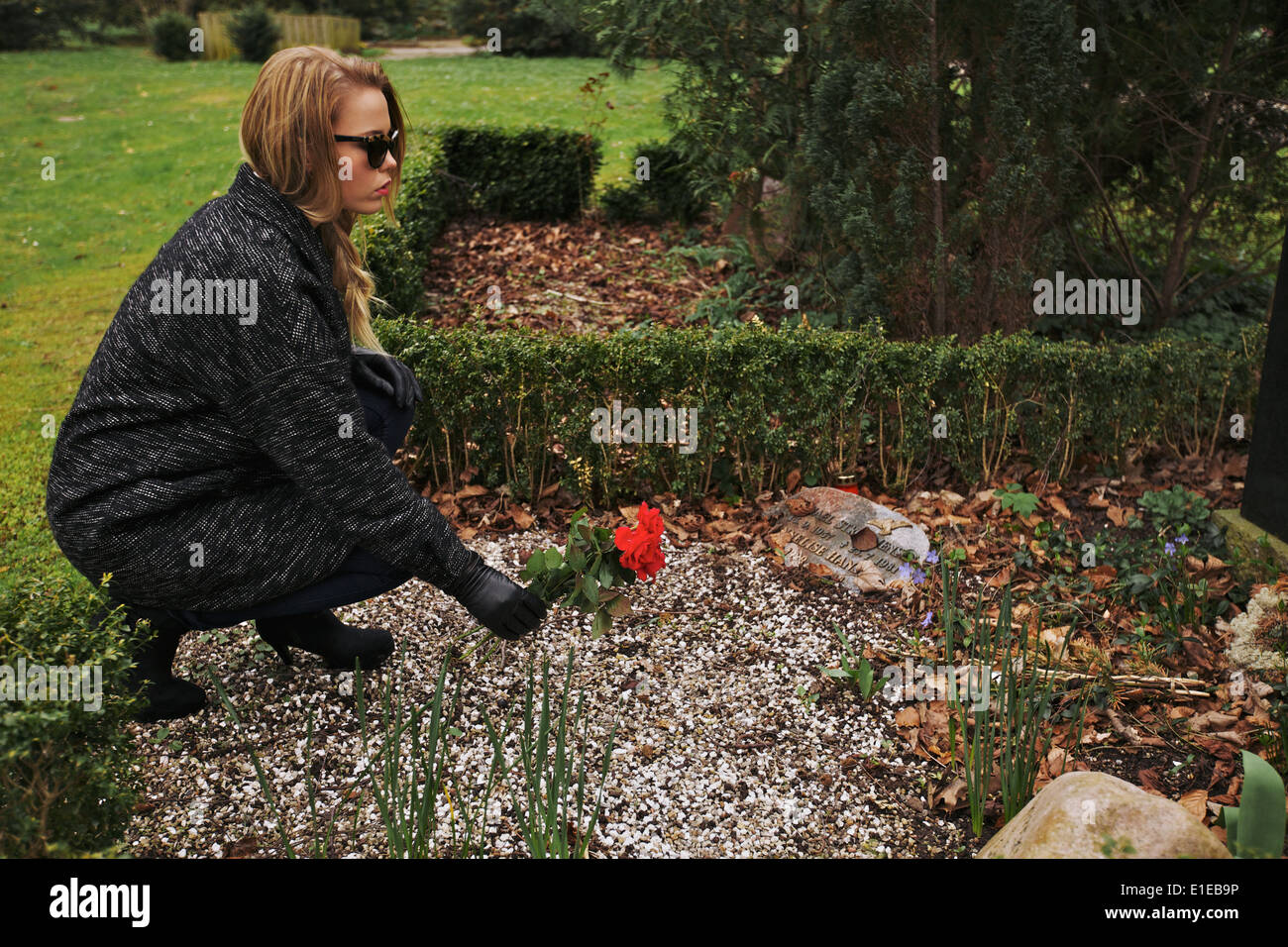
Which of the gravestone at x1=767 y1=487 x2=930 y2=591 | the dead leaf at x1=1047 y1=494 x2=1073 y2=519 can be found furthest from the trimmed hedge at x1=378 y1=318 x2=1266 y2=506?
the gravestone at x1=767 y1=487 x2=930 y2=591

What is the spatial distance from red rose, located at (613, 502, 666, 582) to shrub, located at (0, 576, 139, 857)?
118 centimetres

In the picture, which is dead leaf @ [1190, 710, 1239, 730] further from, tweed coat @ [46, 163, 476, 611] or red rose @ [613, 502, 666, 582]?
tweed coat @ [46, 163, 476, 611]

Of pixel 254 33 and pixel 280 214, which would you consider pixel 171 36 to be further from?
pixel 280 214

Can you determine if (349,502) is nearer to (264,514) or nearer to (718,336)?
(264,514)

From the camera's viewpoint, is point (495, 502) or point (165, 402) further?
point (495, 502)

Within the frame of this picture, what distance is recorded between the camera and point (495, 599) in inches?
103

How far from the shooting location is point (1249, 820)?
1.98 metres

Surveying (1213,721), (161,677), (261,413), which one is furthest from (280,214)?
(1213,721)

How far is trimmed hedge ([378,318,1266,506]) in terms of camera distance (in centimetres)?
432

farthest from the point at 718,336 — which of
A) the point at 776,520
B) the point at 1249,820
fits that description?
the point at 1249,820

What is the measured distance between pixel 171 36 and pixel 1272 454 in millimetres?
20588

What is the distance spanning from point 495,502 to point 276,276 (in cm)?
216

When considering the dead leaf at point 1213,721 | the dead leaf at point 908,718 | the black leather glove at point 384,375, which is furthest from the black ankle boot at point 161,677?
the dead leaf at point 1213,721

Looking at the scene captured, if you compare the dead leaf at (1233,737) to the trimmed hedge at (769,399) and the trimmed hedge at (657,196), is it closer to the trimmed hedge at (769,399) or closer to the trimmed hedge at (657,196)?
the trimmed hedge at (769,399)
